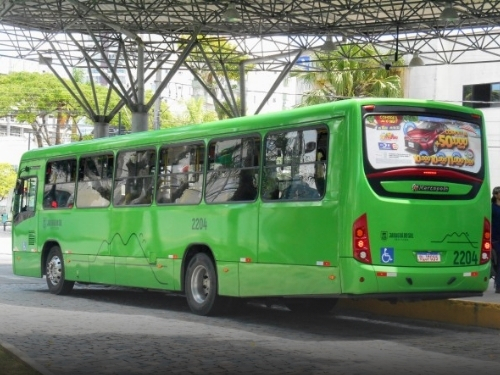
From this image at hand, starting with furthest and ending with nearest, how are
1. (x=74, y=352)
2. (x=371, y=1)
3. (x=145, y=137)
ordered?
1. (x=371, y=1)
2. (x=145, y=137)
3. (x=74, y=352)

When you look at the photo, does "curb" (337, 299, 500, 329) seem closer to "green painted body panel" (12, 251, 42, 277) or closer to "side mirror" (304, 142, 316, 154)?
"side mirror" (304, 142, 316, 154)

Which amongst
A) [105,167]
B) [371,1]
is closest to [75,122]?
[371,1]

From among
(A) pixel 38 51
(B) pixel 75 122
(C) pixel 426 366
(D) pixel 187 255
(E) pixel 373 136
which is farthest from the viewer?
(B) pixel 75 122

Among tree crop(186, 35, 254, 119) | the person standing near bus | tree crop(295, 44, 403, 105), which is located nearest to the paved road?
the person standing near bus

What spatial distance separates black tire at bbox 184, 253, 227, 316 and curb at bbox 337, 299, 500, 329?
245 cm

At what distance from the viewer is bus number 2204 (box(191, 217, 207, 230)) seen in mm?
16375

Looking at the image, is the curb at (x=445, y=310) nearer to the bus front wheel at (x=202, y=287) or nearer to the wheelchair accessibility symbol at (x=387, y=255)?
the wheelchair accessibility symbol at (x=387, y=255)

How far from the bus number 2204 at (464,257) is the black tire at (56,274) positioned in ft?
29.4

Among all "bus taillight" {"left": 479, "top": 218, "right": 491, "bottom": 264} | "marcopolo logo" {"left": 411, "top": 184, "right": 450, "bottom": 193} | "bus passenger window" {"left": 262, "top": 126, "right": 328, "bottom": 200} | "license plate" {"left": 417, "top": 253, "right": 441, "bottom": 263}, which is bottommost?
"license plate" {"left": 417, "top": 253, "right": 441, "bottom": 263}

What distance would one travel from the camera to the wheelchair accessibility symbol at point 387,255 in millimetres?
13359

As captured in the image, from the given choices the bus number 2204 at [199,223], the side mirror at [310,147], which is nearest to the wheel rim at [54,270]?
the bus number 2204 at [199,223]

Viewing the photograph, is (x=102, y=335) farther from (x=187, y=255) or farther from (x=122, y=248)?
(x=122, y=248)

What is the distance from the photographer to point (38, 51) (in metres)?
37.9

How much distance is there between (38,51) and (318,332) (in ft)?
84.5
